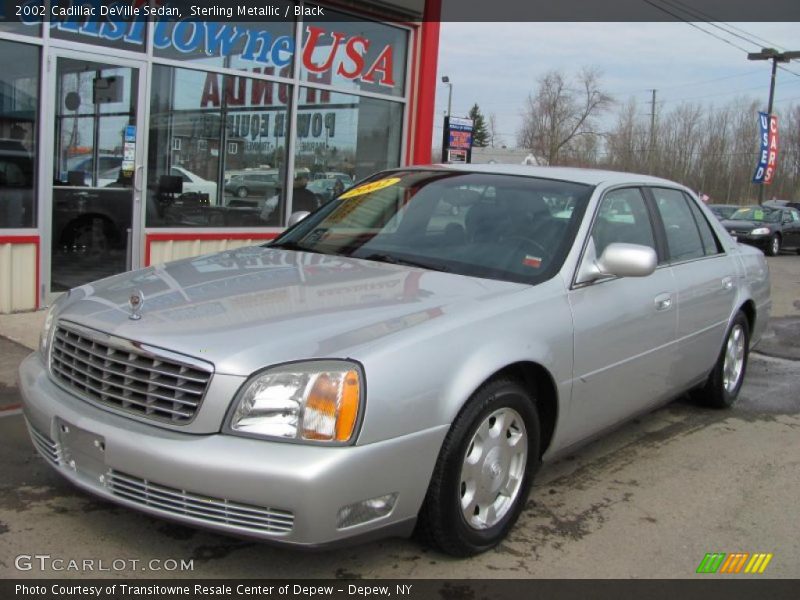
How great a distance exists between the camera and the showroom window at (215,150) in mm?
8305

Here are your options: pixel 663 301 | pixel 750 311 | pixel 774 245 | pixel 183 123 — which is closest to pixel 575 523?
pixel 663 301

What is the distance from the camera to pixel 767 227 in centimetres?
2214

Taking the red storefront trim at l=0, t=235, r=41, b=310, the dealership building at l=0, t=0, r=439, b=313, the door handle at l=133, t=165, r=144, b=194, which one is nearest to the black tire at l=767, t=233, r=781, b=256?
the dealership building at l=0, t=0, r=439, b=313

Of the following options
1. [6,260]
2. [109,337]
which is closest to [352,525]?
[109,337]

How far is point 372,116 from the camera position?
34.8 feet

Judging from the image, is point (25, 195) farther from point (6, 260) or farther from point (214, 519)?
point (214, 519)

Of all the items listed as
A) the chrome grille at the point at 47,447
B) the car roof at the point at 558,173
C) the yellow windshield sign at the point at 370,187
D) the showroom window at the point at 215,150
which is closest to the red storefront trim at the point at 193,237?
the showroom window at the point at 215,150

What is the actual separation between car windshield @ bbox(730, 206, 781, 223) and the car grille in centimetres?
2258

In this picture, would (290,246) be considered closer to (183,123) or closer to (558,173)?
(558,173)

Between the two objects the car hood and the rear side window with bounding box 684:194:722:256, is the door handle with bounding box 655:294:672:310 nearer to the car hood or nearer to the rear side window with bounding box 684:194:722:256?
the rear side window with bounding box 684:194:722:256

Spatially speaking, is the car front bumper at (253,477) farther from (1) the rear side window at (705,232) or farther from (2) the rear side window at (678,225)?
(1) the rear side window at (705,232)

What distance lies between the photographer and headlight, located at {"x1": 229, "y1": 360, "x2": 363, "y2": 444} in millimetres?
2654

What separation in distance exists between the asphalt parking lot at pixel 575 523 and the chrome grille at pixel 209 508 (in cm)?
39

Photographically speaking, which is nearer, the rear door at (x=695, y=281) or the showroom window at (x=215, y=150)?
the rear door at (x=695, y=281)
